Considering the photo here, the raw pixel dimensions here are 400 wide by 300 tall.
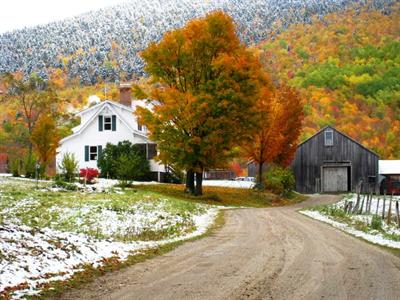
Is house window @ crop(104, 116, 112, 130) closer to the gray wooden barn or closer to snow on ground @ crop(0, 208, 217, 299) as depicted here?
the gray wooden barn

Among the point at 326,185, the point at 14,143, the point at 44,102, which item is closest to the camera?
the point at 326,185

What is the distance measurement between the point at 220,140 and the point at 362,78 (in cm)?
7620

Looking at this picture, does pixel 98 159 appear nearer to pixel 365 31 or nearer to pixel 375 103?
pixel 375 103

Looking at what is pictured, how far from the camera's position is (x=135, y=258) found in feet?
46.9

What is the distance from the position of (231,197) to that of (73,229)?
24869 millimetres

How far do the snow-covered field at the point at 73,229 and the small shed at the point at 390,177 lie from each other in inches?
1362

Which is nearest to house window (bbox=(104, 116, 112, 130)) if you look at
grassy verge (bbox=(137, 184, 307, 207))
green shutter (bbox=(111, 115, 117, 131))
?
green shutter (bbox=(111, 115, 117, 131))

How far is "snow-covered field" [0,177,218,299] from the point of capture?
11547 mm

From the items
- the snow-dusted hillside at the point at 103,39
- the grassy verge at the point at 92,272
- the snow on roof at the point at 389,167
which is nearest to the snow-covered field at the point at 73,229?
the grassy verge at the point at 92,272

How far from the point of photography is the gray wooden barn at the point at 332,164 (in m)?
59.9

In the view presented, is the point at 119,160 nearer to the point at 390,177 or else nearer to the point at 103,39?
the point at 390,177

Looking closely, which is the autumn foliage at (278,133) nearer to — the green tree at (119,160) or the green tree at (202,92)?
the green tree at (202,92)

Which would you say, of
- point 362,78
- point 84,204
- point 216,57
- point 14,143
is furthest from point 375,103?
point 84,204

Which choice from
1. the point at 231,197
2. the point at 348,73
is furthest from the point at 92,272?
the point at 348,73
